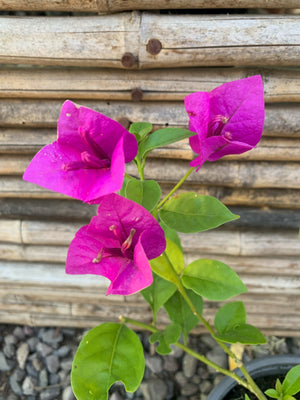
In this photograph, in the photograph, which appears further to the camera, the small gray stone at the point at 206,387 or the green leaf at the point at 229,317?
the small gray stone at the point at 206,387

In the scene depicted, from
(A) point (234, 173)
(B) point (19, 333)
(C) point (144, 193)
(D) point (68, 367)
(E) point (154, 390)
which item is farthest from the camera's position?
(B) point (19, 333)

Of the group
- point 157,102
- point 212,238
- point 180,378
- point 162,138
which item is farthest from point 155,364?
point 162,138

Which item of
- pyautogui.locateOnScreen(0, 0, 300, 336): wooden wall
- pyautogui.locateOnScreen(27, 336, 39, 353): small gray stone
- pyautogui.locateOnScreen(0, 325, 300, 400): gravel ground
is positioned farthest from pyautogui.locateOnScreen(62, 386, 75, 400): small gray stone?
pyautogui.locateOnScreen(0, 0, 300, 336): wooden wall

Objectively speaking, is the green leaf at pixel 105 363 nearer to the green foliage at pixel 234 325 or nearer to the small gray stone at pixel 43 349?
the green foliage at pixel 234 325

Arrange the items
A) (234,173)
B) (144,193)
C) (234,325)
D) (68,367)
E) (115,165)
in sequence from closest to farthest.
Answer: (115,165), (144,193), (234,325), (234,173), (68,367)

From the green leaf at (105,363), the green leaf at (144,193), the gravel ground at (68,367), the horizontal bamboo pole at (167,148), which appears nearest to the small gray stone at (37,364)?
the gravel ground at (68,367)

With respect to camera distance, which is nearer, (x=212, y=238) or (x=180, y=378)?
(x=212, y=238)

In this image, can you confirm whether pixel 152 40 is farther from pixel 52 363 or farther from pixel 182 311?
pixel 52 363
